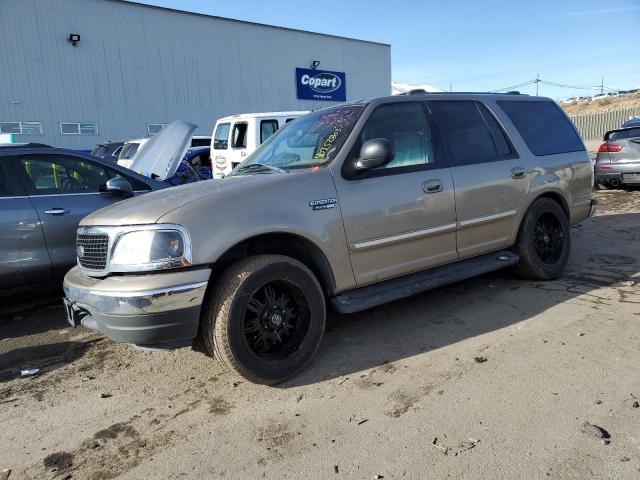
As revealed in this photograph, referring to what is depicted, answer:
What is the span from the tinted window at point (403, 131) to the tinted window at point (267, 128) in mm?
7301

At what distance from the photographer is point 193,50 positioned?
21656mm

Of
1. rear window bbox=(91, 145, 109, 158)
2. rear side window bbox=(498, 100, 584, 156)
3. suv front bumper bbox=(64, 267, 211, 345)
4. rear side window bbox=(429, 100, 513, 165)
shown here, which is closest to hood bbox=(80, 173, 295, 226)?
suv front bumper bbox=(64, 267, 211, 345)

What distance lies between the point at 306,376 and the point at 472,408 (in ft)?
3.56

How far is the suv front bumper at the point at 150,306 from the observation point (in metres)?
2.82

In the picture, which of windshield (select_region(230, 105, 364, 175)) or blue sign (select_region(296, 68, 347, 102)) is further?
blue sign (select_region(296, 68, 347, 102))

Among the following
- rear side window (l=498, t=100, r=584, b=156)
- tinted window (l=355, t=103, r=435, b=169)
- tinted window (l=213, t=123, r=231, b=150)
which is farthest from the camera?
tinted window (l=213, t=123, r=231, b=150)

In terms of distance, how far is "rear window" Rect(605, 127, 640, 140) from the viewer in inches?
414

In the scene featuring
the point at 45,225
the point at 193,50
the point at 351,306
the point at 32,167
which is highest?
the point at 193,50

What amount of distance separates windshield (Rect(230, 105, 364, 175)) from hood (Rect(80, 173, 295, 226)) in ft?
1.20

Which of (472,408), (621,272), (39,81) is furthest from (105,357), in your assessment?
(39,81)

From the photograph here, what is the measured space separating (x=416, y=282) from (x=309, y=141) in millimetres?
1388

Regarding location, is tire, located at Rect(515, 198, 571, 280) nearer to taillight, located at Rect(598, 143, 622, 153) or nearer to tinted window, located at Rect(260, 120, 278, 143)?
taillight, located at Rect(598, 143, 622, 153)

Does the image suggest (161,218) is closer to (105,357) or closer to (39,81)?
(105,357)

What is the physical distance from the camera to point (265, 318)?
10.5 feet
